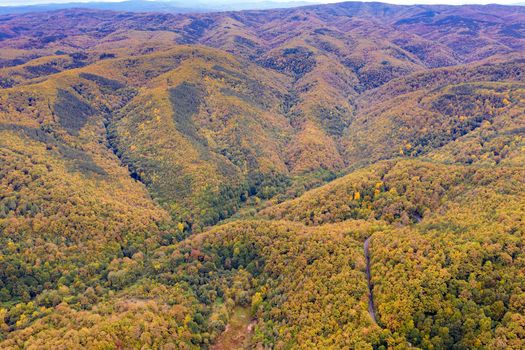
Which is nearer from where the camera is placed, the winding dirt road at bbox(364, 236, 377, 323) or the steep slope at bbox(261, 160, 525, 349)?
the steep slope at bbox(261, 160, 525, 349)

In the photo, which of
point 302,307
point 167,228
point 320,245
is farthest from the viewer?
point 167,228

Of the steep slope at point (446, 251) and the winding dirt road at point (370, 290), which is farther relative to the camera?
the winding dirt road at point (370, 290)

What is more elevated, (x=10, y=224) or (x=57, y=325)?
(x=10, y=224)

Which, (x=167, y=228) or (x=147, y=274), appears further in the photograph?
(x=167, y=228)

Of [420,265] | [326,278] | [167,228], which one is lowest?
[167,228]

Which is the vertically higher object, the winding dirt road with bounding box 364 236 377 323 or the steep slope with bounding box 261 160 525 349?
the steep slope with bounding box 261 160 525 349

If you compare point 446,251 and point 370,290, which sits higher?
point 446,251

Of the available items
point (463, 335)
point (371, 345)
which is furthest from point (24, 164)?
point (463, 335)

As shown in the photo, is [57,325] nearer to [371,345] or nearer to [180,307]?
[180,307]

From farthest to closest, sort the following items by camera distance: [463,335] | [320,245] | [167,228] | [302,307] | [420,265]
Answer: [167,228] → [320,245] → [302,307] → [420,265] → [463,335]

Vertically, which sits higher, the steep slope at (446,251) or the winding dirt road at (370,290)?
the steep slope at (446,251)

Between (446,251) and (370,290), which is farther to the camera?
(370,290)
